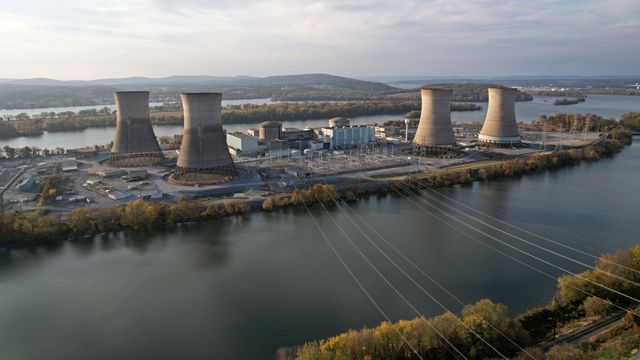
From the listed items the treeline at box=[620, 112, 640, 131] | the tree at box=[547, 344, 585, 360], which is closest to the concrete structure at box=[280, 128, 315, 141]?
the tree at box=[547, 344, 585, 360]

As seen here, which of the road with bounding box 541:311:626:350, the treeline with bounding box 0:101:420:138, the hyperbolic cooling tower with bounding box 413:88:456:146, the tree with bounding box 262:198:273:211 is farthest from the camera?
the treeline with bounding box 0:101:420:138

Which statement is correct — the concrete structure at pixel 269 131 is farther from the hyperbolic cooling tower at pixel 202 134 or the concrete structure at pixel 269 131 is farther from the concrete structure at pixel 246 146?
the hyperbolic cooling tower at pixel 202 134

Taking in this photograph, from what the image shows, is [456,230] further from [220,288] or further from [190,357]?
[190,357]

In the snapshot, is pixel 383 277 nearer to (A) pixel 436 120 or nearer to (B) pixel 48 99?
(A) pixel 436 120

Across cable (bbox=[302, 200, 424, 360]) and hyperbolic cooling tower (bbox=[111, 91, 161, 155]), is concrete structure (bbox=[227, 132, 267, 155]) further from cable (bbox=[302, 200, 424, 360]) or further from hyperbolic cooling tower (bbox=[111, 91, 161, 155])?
cable (bbox=[302, 200, 424, 360])

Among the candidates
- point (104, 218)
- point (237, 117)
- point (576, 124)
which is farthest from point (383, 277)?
point (237, 117)

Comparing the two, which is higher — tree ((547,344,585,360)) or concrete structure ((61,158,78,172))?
concrete structure ((61,158,78,172))
